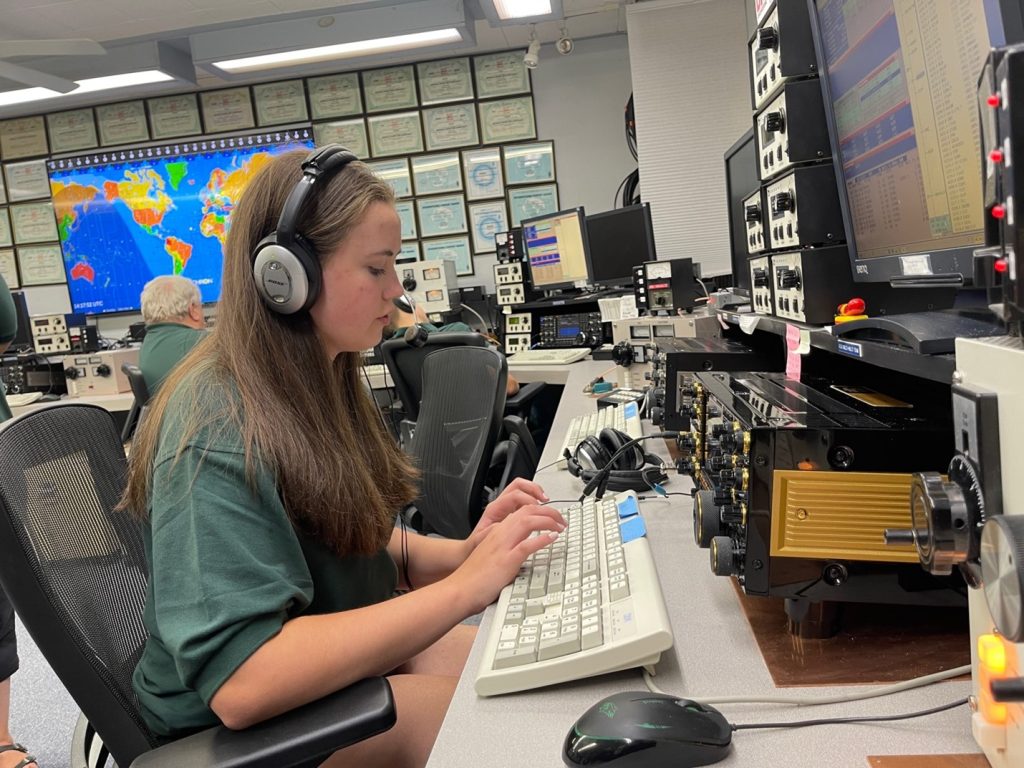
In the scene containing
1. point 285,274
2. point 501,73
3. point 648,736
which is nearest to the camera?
point 648,736

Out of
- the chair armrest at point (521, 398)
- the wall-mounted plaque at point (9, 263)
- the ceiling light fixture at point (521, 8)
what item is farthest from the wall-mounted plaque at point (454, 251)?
the wall-mounted plaque at point (9, 263)

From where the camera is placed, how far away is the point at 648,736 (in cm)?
57

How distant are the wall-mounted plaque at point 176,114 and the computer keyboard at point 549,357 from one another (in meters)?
3.27

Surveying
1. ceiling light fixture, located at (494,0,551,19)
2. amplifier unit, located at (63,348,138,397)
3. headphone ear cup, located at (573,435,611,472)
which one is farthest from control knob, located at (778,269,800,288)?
amplifier unit, located at (63,348,138,397)

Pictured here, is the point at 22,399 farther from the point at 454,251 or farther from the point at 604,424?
the point at 604,424

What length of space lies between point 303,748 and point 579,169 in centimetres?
499

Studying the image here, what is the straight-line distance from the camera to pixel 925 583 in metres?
0.73

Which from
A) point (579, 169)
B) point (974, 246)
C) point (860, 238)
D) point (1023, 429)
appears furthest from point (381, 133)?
point (1023, 429)

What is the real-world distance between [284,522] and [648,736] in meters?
0.43

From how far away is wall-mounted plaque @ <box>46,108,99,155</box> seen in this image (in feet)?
18.2

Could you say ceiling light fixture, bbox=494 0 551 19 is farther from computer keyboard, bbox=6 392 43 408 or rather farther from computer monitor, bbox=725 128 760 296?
computer keyboard, bbox=6 392 43 408

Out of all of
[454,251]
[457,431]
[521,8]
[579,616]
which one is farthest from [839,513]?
[454,251]

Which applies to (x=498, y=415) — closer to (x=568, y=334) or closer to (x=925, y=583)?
(x=925, y=583)

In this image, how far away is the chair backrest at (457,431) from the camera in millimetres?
1970
